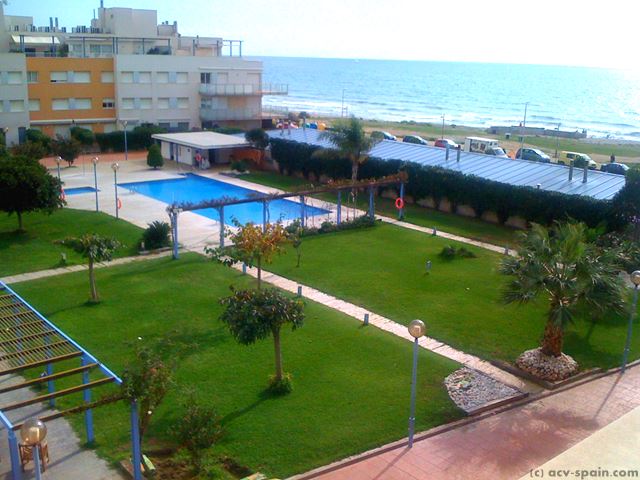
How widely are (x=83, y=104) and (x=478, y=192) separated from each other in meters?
33.1

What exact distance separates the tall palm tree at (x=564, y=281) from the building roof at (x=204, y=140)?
2976 centimetres

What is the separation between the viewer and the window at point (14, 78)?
47419 millimetres

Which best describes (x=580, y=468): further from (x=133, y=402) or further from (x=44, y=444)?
(x=44, y=444)

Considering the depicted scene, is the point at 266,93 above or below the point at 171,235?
above

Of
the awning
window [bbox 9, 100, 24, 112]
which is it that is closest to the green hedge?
window [bbox 9, 100, 24, 112]

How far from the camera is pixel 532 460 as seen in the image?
12023 millimetres

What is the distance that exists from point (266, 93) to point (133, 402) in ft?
165

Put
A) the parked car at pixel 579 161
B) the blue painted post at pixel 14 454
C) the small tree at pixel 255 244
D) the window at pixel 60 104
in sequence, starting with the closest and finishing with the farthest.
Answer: the blue painted post at pixel 14 454 < the small tree at pixel 255 244 < the parked car at pixel 579 161 < the window at pixel 60 104

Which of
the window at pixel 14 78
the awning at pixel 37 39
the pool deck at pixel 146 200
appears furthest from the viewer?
the awning at pixel 37 39

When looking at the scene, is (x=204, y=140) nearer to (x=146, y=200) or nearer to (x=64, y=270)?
(x=146, y=200)

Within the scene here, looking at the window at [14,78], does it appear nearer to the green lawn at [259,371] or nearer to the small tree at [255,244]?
the green lawn at [259,371]

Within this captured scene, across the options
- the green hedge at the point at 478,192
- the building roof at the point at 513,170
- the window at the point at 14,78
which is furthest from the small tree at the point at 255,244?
the window at the point at 14,78

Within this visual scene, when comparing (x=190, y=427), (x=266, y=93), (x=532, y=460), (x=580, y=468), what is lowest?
(x=532, y=460)

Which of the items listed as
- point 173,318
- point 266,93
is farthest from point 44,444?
point 266,93
